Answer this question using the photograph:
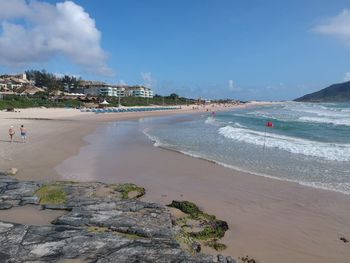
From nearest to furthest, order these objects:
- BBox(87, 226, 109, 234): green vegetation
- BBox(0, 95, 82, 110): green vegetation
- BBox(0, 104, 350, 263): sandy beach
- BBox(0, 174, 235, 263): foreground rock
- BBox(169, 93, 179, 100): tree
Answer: BBox(0, 174, 235, 263): foreground rock, BBox(87, 226, 109, 234): green vegetation, BBox(0, 104, 350, 263): sandy beach, BBox(0, 95, 82, 110): green vegetation, BBox(169, 93, 179, 100): tree

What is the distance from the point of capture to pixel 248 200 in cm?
1045

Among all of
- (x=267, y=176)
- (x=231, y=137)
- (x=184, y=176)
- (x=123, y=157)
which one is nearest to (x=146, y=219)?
(x=184, y=176)

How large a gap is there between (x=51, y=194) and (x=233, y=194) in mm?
5180

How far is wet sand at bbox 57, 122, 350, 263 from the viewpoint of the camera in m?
7.22

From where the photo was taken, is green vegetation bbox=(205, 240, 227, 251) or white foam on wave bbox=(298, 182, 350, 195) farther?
white foam on wave bbox=(298, 182, 350, 195)

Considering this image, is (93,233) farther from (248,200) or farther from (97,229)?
(248,200)

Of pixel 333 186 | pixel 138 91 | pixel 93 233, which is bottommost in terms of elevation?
pixel 333 186

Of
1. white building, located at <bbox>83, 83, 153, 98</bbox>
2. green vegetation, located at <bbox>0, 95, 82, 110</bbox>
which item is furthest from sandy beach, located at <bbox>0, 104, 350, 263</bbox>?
white building, located at <bbox>83, 83, 153, 98</bbox>

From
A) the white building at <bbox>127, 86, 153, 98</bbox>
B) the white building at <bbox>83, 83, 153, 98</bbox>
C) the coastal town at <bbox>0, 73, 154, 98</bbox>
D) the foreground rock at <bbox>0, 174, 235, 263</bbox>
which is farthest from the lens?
the white building at <bbox>127, 86, 153, 98</bbox>

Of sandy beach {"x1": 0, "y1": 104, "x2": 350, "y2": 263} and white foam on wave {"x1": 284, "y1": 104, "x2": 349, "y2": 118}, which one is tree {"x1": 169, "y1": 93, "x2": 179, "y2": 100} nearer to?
white foam on wave {"x1": 284, "y1": 104, "x2": 349, "y2": 118}

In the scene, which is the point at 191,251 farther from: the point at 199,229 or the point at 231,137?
the point at 231,137

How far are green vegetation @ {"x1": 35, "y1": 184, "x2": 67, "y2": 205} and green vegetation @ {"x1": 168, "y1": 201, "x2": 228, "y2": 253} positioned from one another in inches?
108

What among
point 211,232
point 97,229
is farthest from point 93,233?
point 211,232

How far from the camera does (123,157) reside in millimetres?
17781
